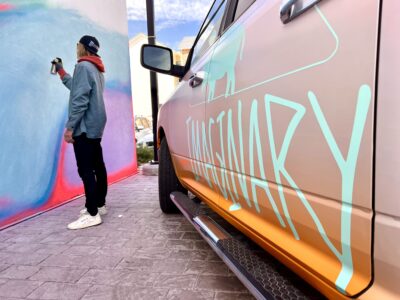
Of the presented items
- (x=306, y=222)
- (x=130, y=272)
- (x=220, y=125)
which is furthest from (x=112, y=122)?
(x=306, y=222)

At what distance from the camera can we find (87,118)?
303 centimetres

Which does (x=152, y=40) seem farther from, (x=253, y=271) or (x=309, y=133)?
(x=309, y=133)

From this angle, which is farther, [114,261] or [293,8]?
[114,261]

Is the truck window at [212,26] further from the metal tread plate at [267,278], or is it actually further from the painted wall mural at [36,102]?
the painted wall mural at [36,102]

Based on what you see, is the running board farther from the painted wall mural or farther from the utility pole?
the utility pole

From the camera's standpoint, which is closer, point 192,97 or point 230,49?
point 230,49

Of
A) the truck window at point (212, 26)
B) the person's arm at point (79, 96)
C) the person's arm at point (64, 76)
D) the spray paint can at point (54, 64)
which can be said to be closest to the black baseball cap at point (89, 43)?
the person's arm at point (79, 96)

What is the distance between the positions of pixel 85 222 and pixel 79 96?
119cm

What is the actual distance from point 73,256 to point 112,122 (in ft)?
10.4

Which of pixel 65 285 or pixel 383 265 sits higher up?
pixel 383 265

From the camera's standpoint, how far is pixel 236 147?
145cm

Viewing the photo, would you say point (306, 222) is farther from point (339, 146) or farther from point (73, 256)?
point (73, 256)

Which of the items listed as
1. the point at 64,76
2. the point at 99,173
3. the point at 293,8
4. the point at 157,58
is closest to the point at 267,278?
the point at 293,8

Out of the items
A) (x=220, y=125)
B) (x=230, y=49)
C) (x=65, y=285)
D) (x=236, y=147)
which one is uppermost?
(x=230, y=49)
